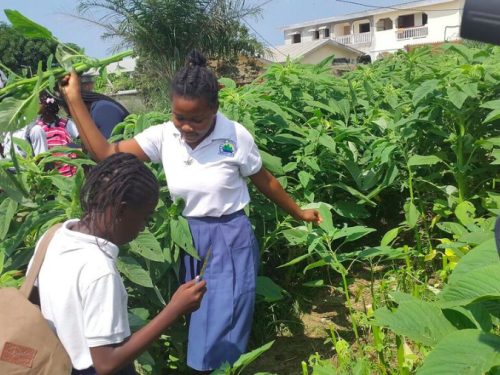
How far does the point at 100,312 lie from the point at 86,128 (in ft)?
3.41

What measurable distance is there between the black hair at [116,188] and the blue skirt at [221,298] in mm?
714

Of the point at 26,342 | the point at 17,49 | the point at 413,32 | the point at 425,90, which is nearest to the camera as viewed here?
the point at 26,342

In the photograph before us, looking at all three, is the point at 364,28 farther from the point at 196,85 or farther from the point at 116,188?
the point at 116,188

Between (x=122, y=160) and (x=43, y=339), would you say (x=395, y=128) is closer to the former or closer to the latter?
(x=122, y=160)

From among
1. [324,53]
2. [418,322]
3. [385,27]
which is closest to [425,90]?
[418,322]

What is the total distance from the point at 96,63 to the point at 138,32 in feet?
40.3

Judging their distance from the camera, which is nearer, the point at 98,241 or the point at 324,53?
the point at 98,241

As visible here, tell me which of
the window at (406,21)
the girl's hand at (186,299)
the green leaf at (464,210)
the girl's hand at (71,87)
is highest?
the girl's hand at (71,87)

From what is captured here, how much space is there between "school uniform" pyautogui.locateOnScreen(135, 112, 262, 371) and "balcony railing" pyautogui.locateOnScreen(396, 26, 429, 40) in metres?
44.7

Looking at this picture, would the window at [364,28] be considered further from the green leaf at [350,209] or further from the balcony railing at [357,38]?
the green leaf at [350,209]

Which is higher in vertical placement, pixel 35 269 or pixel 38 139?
pixel 35 269

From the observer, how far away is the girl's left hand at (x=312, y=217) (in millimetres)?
2830

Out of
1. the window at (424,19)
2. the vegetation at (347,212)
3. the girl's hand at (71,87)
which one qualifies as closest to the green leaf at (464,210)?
the vegetation at (347,212)

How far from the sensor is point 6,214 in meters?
2.47
